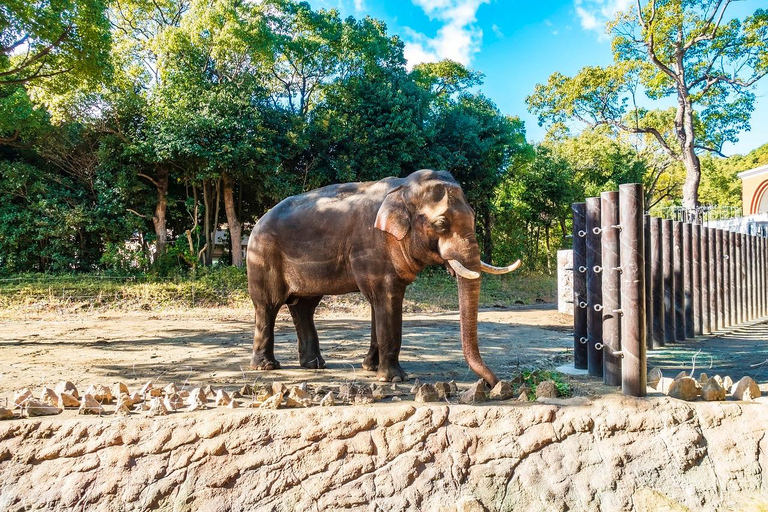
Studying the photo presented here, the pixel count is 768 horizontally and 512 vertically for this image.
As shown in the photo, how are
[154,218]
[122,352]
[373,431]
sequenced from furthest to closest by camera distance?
1. [154,218]
2. [122,352]
3. [373,431]

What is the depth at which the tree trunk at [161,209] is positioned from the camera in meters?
18.6

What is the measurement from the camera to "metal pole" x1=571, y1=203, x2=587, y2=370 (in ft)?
17.7

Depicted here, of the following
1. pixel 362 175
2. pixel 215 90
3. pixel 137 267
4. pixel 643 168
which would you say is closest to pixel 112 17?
pixel 215 90

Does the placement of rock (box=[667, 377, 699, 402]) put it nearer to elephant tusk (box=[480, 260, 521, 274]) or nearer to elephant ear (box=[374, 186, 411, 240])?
elephant tusk (box=[480, 260, 521, 274])

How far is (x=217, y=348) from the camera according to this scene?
7.95m

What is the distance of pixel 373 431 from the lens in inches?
140

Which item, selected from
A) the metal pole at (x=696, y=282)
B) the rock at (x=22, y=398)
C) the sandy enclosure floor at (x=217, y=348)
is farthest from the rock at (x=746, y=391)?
the metal pole at (x=696, y=282)

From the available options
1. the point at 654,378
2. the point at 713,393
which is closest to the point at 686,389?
the point at 713,393

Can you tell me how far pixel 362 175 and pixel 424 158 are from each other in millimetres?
2350

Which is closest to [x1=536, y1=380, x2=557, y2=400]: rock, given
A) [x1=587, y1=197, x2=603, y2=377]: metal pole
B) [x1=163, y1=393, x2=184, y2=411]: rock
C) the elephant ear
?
[x1=587, y1=197, x2=603, y2=377]: metal pole

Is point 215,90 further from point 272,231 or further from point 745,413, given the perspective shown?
point 745,413

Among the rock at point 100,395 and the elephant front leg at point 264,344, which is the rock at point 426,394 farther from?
the elephant front leg at point 264,344

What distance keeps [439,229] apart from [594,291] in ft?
4.77

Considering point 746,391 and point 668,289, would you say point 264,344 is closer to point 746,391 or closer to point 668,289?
point 746,391
